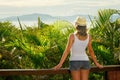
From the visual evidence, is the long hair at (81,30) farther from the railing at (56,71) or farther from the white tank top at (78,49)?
the railing at (56,71)

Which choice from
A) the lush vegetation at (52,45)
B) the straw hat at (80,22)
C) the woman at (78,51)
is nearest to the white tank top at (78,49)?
the woman at (78,51)

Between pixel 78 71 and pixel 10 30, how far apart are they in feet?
21.4

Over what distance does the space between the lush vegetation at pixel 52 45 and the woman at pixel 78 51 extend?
376 cm

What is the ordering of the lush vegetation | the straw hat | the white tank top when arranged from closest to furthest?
the straw hat, the white tank top, the lush vegetation

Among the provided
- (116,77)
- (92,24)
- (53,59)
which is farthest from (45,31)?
(116,77)

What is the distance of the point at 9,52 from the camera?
10.2 metres

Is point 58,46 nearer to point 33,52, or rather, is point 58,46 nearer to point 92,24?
point 33,52

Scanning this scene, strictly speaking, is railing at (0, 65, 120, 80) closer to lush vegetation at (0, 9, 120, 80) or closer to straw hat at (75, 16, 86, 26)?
straw hat at (75, 16, 86, 26)

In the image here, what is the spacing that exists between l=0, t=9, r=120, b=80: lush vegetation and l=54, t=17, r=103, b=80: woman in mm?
3756

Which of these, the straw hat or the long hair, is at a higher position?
the straw hat

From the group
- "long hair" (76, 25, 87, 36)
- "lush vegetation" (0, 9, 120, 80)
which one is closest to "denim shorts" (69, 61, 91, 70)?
"long hair" (76, 25, 87, 36)

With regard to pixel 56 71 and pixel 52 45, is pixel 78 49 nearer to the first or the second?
pixel 56 71

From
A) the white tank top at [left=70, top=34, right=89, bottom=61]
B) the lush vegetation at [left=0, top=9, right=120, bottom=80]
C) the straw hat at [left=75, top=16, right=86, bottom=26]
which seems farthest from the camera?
the lush vegetation at [left=0, top=9, right=120, bottom=80]

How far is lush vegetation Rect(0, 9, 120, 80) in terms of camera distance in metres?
9.24
